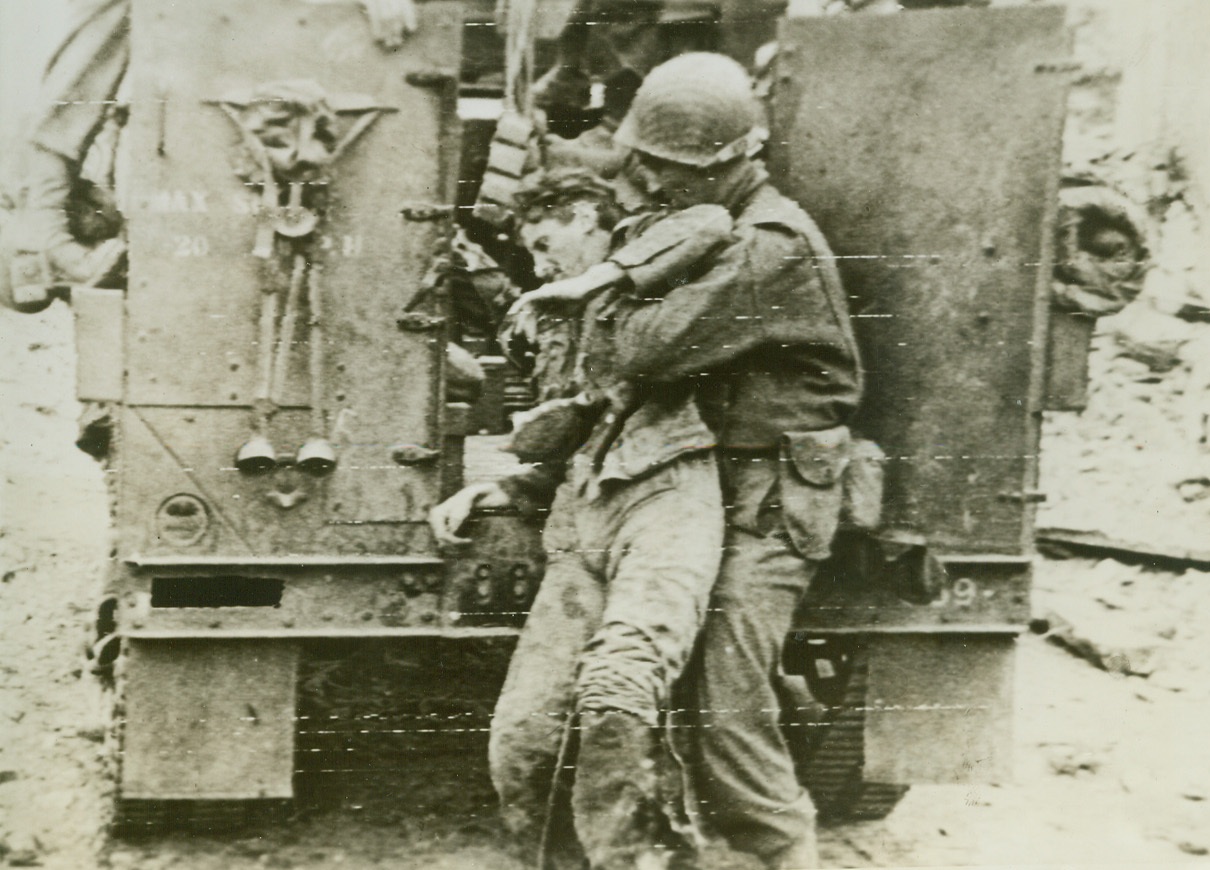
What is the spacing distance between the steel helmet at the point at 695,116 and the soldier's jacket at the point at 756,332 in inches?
4.2

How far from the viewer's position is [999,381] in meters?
3.13

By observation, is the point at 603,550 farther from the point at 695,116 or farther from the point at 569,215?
the point at 695,116

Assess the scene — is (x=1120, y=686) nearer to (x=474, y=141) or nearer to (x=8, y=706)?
(x=474, y=141)

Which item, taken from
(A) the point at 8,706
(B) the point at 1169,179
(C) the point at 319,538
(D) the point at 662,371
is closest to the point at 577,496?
(D) the point at 662,371

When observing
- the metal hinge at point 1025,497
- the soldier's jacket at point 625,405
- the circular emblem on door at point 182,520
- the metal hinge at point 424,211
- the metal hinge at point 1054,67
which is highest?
the metal hinge at point 1054,67

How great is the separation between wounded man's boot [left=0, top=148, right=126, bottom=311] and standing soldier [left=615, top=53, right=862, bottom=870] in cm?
135

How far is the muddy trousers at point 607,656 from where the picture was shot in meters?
2.86

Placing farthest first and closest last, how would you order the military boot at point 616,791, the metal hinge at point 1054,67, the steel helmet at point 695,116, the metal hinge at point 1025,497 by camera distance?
the metal hinge at point 1025,497 → the metal hinge at point 1054,67 → the steel helmet at point 695,116 → the military boot at point 616,791

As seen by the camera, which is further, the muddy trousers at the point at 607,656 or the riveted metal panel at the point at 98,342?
the riveted metal panel at the point at 98,342

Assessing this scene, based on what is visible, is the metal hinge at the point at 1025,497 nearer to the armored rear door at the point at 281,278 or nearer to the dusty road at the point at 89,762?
the dusty road at the point at 89,762

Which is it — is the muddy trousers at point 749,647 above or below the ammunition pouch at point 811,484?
below

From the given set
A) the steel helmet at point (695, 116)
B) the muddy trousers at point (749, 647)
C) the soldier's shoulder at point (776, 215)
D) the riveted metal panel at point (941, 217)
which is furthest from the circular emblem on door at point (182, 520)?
the riveted metal panel at point (941, 217)

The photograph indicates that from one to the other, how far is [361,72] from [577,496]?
117 centimetres

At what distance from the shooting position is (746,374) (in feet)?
9.82
